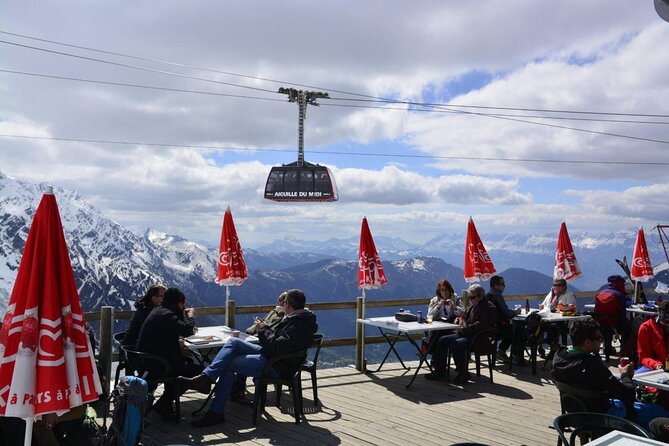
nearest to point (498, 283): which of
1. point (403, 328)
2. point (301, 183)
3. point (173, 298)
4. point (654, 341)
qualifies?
point (403, 328)

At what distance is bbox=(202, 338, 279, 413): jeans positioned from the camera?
541 cm

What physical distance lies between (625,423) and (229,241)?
213 inches

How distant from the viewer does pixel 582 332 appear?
165 inches

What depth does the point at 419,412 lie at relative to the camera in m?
5.94

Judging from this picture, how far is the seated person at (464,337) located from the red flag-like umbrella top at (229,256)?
2.85 metres

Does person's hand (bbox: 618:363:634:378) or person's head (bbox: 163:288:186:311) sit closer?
person's hand (bbox: 618:363:634:378)

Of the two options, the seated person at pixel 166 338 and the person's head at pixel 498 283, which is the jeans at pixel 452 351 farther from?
the seated person at pixel 166 338

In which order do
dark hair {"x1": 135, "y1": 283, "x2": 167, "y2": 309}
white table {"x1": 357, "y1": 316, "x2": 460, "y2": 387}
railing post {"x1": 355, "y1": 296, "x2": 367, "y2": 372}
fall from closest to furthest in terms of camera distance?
dark hair {"x1": 135, "y1": 283, "x2": 167, "y2": 309}
white table {"x1": 357, "y1": 316, "x2": 460, "y2": 387}
railing post {"x1": 355, "y1": 296, "x2": 367, "y2": 372}

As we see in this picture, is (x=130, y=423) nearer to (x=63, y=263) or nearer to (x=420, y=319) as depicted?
(x=63, y=263)

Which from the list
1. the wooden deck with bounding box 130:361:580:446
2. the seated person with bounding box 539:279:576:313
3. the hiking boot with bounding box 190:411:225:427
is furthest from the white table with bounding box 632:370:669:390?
the seated person with bounding box 539:279:576:313

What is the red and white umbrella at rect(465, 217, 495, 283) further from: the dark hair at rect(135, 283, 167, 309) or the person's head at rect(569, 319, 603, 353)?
the dark hair at rect(135, 283, 167, 309)

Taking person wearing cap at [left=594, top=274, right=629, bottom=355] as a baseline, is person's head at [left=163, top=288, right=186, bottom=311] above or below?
above

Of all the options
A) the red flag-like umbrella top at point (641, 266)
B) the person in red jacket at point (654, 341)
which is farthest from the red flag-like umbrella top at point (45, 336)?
the red flag-like umbrella top at point (641, 266)

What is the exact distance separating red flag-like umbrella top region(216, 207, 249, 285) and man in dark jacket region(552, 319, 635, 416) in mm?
4488
